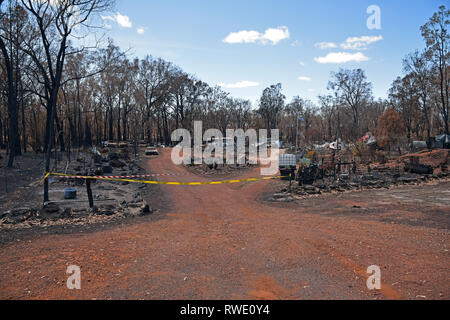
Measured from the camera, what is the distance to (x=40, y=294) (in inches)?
220

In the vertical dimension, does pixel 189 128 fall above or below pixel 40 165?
above

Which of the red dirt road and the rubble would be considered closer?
the red dirt road

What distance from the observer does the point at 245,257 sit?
7.54 m

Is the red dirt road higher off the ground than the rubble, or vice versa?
the rubble

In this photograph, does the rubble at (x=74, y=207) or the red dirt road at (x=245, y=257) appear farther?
the rubble at (x=74, y=207)

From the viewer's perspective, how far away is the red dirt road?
18.8ft

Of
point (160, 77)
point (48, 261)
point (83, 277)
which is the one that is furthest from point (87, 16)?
point (160, 77)

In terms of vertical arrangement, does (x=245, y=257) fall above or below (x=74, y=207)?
below

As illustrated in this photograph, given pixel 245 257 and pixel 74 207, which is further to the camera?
pixel 74 207

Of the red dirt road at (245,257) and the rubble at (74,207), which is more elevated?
the rubble at (74,207)

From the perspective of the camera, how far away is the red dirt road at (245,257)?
573 centimetres

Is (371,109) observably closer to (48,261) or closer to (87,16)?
(87,16)
